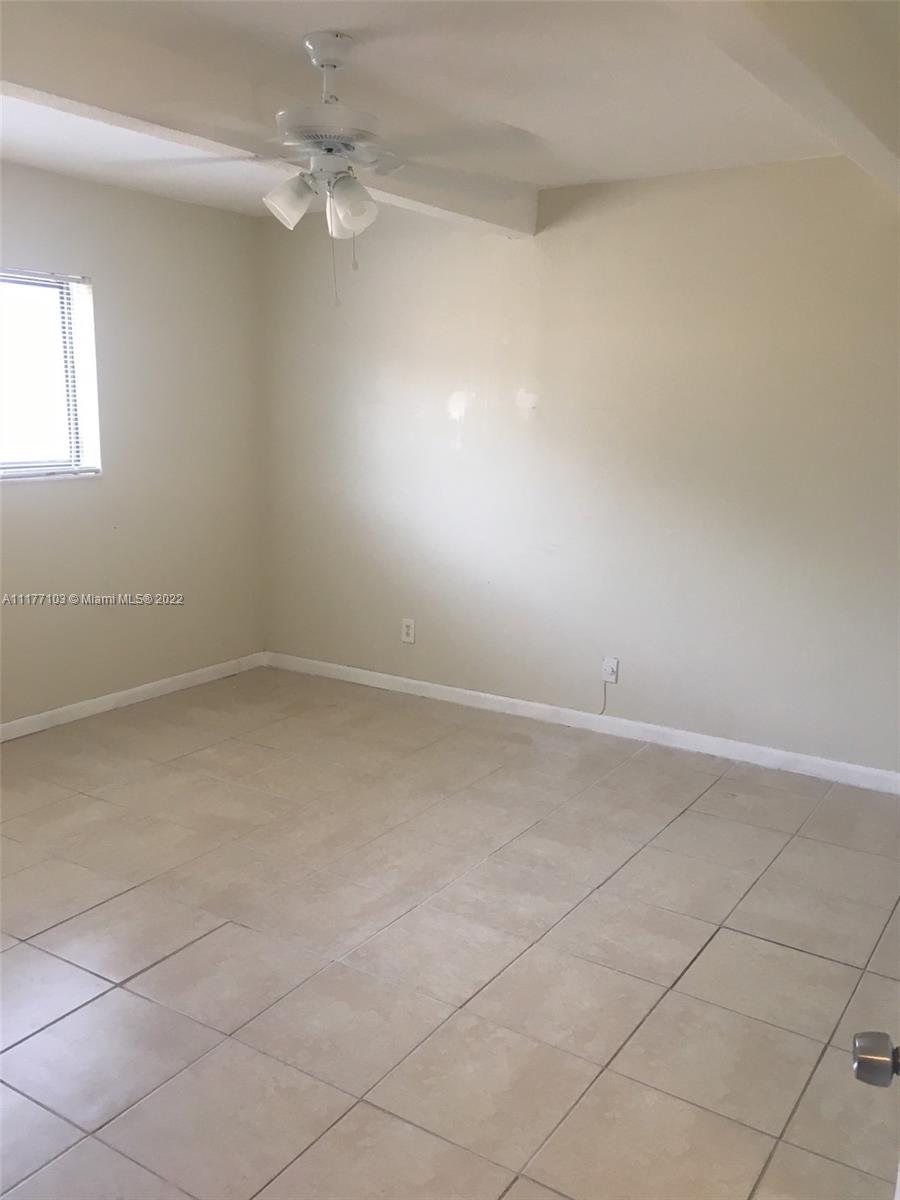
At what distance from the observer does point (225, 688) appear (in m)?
4.89

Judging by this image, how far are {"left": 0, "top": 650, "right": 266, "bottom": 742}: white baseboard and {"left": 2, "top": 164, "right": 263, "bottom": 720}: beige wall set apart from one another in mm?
40

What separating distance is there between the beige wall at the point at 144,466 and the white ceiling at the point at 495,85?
0.46 metres

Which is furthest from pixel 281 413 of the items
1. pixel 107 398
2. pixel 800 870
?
pixel 800 870

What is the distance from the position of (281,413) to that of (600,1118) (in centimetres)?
384

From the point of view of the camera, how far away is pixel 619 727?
426 cm

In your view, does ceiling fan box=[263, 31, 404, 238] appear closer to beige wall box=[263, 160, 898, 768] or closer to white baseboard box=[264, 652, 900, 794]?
beige wall box=[263, 160, 898, 768]

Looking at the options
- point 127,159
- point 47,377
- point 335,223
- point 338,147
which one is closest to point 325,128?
point 338,147

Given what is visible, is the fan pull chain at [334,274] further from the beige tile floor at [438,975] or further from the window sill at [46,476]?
the beige tile floor at [438,975]

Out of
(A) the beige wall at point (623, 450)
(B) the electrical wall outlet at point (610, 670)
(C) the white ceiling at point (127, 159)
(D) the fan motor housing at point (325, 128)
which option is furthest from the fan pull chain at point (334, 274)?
(B) the electrical wall outlet at point (610, 670)

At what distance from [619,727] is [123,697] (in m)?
2.27

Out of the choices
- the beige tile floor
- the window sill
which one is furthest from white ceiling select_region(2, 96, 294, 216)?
the beige tile floor

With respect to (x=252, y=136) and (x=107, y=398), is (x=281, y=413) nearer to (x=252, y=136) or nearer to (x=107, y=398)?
(x=107, y=398)

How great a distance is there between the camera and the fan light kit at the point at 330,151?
2504mm

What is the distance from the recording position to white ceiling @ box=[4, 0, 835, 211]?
227 cm
